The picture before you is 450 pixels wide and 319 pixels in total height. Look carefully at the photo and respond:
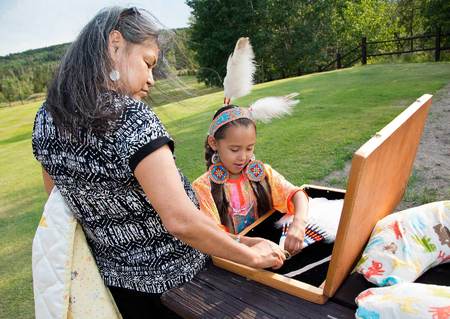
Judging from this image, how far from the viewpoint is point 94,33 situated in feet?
4.05

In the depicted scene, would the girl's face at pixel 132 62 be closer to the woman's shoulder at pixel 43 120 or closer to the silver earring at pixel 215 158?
the woman's shoulder at pixel 43 120

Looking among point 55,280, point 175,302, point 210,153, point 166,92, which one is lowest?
point 175,302

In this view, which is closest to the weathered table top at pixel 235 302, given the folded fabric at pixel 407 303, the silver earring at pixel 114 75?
the folded fabric at pixel 407 303

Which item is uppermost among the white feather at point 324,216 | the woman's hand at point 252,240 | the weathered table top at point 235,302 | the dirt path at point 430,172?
the woman's hand at point 252,240

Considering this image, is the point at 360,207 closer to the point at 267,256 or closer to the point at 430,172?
the point at 267,256

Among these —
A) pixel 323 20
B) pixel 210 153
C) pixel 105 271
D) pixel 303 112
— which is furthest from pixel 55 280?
pixel 323 20

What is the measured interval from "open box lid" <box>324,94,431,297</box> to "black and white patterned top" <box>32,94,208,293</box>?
58 centimetres

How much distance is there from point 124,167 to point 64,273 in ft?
1.86

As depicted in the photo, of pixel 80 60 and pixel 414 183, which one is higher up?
pixel 80 60

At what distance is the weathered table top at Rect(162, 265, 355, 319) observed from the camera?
1.20 m

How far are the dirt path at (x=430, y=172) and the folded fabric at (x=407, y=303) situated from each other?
2.81m

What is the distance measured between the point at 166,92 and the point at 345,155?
4098 mm

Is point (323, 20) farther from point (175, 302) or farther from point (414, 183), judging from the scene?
point (175, 302)

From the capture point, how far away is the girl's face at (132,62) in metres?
1.24
